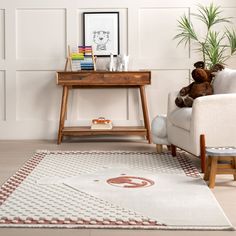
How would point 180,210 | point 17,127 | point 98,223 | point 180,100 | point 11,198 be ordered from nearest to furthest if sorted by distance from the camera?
point 98,223 → point 180,210 → point 11,198 → point 180,100 → point 17,127

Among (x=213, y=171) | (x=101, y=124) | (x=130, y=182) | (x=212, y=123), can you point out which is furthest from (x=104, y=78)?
(x=213, y=171)

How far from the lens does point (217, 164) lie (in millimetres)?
3270

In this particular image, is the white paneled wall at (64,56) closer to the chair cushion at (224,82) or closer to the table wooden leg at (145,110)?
the table wooden leg at (145,110)

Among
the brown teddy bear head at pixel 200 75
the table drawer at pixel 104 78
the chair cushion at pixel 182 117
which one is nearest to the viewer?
the chair cushion at pixel 182 117

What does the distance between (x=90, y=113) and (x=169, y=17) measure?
1.41 m

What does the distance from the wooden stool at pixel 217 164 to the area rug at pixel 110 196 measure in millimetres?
72

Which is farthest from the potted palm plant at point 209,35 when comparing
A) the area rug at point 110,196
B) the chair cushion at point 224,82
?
the area rug at point 110,196

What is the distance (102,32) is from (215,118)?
2323mm

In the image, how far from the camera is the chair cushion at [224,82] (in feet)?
13.2

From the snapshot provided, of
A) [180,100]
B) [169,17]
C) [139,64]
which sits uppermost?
[169,17]

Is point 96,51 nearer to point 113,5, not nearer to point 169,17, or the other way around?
point 113,5

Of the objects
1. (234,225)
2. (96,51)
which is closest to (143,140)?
(96,51)

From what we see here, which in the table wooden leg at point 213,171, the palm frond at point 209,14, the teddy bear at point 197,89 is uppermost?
the palm frond at point 209,14

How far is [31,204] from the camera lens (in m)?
2.68
